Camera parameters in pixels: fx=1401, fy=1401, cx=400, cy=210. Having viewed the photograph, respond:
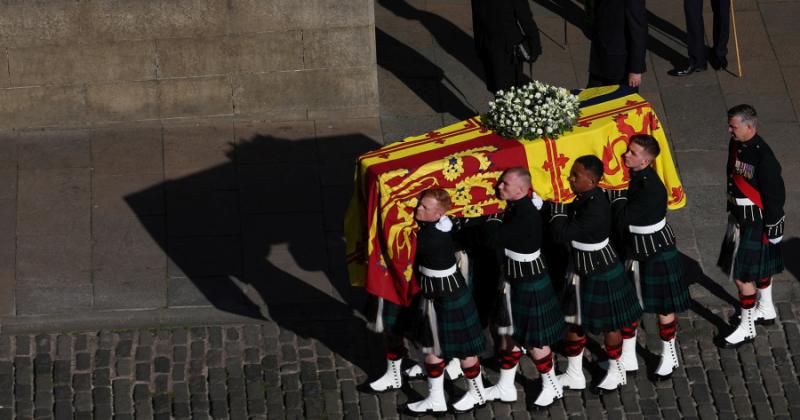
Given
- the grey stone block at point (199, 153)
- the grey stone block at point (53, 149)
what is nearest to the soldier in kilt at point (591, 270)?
the grey stone block at point (199, 153)

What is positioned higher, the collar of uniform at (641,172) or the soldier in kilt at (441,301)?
the collar of uniform at (641,172)

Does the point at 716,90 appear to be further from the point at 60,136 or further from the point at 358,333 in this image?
the point at 60,136

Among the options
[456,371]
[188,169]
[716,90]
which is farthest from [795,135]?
[188,169]

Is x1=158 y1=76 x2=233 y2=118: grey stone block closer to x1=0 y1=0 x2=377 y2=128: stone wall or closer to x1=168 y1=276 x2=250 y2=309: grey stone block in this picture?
x1=0 y1=0 x2=377 y2=128: stone wall

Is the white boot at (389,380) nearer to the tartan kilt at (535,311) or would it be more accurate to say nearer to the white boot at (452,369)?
the white boot at (452,369)

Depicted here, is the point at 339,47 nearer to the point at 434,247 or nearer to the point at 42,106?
the point at 42,106

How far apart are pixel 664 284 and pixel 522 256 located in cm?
116

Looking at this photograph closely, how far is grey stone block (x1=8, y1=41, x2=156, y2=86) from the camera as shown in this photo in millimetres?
12664

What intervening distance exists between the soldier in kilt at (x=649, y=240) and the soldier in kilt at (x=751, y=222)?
25.4 inches

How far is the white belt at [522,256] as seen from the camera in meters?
9.27

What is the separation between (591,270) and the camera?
31.0 ft

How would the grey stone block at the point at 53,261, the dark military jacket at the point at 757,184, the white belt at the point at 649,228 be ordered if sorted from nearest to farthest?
the white belt at the point at 649,228, the dark military jacket at the point at 757,184, the grey stone block at the point at 53,261

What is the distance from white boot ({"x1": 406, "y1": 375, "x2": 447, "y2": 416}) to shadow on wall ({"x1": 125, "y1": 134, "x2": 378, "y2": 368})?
86 cm

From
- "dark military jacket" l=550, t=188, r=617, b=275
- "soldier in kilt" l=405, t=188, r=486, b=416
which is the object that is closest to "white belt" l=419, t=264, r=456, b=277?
"soldier in kilt" l=405, t=188, r=486, b=416
